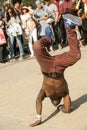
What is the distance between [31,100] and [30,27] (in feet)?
16.8

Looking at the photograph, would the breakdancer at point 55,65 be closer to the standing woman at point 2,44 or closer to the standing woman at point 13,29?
the standing woman at point 2,44

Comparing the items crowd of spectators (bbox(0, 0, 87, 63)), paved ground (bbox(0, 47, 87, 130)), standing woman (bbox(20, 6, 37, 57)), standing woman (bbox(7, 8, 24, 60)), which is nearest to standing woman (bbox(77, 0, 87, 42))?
crowd of spectators (bbox(0, 0, 87, 63))

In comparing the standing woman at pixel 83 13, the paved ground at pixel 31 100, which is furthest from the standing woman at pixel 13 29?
the standing woman at pixel 83 13

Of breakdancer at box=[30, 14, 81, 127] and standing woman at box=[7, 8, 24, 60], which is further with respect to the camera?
standing woman at box=[7, 8, 24, 60]

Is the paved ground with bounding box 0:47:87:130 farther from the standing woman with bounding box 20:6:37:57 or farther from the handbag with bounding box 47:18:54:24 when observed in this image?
the handbag with bounding box 47:18:54:24

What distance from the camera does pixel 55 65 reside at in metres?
6.46

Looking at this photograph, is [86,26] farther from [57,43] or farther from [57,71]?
[57,71]

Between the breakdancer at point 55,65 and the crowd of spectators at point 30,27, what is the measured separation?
574 cm

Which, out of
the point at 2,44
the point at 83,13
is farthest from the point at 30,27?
the point at 83,13

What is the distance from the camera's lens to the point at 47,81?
665cm

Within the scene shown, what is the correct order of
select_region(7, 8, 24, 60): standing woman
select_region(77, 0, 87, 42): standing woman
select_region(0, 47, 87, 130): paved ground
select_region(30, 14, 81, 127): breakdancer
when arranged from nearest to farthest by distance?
select_region(30, 14, 81, 127): breakdancer < select_region(0, 47, 87, 130): paved ground < select_region(7, 8, 24, 60): standing woman < select_region(77, 0, 87, 42): standing woman

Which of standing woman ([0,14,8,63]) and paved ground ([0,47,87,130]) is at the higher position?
paved ground ([0,47,87,130])

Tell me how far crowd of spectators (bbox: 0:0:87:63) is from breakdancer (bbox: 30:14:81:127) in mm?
5739

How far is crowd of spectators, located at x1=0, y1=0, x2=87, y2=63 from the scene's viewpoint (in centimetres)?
1256
